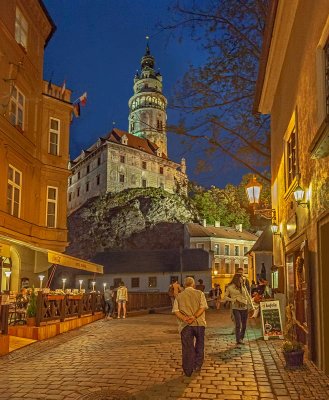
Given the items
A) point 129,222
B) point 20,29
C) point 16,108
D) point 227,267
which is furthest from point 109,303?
point 129,222

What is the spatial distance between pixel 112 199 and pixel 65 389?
84361mm

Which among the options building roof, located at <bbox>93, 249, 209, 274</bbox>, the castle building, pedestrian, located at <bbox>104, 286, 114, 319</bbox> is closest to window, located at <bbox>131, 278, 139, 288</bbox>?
building roof, located at <bbox>93, 249, 209, 274</bbox>

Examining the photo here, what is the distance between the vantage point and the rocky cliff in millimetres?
83750

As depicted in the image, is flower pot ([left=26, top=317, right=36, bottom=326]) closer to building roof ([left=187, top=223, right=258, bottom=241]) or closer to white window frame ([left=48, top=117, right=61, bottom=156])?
white window frame ([left=48, top=117, right=61, bottom=156])

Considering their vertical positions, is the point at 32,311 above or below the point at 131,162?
below

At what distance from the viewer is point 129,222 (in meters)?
86.8

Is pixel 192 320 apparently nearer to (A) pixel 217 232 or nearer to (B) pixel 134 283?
(B) pixel 134 283

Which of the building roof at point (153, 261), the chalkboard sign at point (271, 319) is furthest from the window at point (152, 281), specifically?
the chalkboard sign at point (271, 319)

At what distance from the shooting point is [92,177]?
316 feet

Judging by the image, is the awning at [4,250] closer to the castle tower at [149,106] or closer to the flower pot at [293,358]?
the flower pot at [293,358]

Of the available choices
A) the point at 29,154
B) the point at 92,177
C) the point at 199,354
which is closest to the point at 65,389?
the point at 199,354

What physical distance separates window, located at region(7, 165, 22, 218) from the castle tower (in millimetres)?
90616

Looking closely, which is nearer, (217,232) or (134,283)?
(134,283)

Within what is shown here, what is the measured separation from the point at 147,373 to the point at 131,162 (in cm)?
8891
